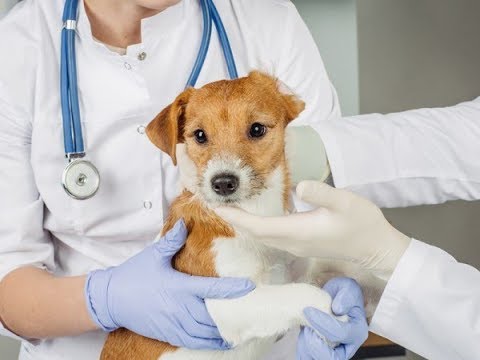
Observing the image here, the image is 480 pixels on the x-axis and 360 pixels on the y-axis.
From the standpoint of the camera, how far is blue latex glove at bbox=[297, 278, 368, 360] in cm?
93

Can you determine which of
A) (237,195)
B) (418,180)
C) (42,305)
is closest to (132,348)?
(42,305)

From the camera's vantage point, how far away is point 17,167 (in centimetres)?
119

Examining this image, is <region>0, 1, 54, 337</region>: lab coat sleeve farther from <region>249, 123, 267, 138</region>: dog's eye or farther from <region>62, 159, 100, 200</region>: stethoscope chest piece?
<region>249, 123, 267, 138</region>: dog's eye

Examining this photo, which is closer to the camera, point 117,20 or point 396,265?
point 396,265

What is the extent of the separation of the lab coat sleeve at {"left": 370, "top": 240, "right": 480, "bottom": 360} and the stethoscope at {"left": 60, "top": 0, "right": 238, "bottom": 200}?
0.46 meters

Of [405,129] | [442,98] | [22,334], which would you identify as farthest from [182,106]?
[442,98]

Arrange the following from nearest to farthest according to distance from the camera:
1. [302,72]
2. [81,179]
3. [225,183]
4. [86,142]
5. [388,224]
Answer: [225,183] → [388,224] → [81,179] → [86,142] → [302,72]

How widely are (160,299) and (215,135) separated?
29 cm

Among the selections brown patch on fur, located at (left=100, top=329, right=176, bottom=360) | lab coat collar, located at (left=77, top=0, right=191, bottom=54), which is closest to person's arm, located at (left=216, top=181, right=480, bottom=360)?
brown patch on fur, located at (left=100, top=329, right=176, bottom=360)

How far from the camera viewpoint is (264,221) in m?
0.91

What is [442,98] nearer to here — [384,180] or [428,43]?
[428,43]

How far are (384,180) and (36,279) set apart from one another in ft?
2.08

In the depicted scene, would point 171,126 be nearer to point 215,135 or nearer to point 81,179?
point 215,135

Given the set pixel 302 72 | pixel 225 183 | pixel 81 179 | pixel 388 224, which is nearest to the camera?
pixel 225 183
